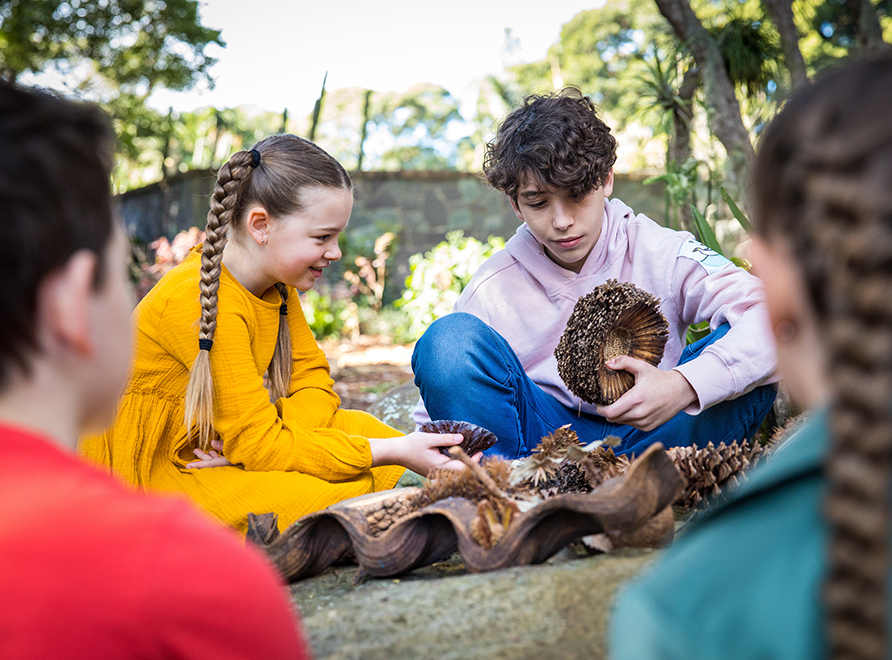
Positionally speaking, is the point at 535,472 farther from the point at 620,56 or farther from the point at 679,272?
the point at 620,56

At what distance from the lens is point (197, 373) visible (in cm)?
212

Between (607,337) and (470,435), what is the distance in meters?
0.50

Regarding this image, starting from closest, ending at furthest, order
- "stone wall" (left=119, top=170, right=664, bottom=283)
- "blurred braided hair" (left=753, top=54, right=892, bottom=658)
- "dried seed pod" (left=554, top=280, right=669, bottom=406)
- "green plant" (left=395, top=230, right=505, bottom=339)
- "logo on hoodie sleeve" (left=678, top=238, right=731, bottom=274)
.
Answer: "blurred braided hair" (left=753, top=54, right=892, bottom=658) → "dried seed pod" (left=554, top=280, right=669, bottom=406) → "logo on hoodie sleeve" (left=678, top=238, right=731, bottom=274) → "green plant" (left=395, top=230, right=505, bottom=339) → "stone wall" (left=119, top=170, right=664, bottom=283)

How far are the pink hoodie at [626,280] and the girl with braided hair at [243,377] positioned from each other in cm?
53

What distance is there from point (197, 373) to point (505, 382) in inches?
40.1

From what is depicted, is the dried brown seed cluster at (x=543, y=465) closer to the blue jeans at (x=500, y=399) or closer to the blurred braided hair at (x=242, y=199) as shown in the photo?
the blue jeans at (x=500, y=399)

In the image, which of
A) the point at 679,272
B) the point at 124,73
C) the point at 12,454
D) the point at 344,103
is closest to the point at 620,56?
the point at 344,103

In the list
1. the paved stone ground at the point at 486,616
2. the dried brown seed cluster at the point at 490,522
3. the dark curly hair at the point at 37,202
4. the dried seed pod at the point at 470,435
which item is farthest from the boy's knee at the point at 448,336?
the dark curly hair at the point at 37,202

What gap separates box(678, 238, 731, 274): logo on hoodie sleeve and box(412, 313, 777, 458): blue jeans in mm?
282

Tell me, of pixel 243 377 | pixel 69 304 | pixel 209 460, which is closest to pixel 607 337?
pixel 243 377

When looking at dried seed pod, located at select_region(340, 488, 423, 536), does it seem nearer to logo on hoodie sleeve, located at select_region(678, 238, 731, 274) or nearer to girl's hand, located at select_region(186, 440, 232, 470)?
girl's hand, located at select_region(186, 440, 232, 470)

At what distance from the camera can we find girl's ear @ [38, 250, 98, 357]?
838 millimetres

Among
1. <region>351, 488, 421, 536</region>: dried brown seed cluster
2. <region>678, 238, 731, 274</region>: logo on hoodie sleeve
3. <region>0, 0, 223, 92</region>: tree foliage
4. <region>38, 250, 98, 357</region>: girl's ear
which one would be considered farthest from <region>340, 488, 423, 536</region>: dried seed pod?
<region>0, 0, 223, 92</region>: tree foliage

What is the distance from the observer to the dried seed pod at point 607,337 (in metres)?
1.99
